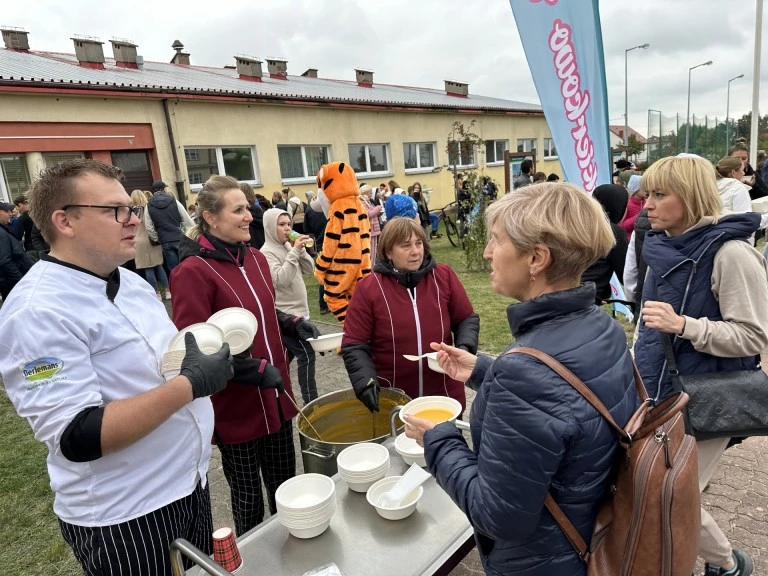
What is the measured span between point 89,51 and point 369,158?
9.12 metres

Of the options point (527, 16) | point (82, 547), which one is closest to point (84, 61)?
point (527, 16)

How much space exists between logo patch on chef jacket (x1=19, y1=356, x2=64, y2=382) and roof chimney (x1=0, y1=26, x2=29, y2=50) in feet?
57.7

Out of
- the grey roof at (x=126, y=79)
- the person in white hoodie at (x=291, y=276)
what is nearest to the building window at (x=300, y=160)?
the grey roof at (x=126, y=79)

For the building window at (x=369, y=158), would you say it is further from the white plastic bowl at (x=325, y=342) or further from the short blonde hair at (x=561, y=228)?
the short blonde hair at (x=561, y=228)

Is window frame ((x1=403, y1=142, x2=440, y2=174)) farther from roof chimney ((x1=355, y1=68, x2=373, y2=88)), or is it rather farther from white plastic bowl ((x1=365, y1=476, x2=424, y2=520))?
white plastic bowl ((x1=365, y1=476, x2=424, y2=520))

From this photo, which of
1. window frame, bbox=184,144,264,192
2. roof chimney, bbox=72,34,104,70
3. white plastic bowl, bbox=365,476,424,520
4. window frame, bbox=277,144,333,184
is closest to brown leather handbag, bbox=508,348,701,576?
white plastic bowl, bbox=365,476,424,520

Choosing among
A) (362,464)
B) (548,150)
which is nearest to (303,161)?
(362,464)

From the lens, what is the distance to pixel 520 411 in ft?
3.62

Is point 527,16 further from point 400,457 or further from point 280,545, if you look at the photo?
point 280,545

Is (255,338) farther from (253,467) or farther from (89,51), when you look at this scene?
(89,51)

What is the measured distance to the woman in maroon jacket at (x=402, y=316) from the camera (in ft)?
8.64

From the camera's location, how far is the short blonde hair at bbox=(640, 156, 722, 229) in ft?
7.13

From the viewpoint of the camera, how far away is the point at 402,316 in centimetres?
263

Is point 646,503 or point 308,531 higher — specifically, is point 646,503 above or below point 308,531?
above
